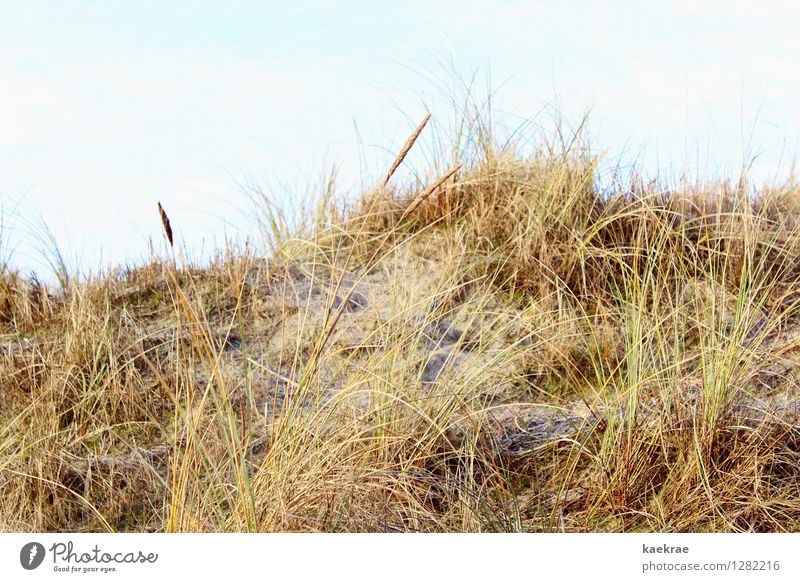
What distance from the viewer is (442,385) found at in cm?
245

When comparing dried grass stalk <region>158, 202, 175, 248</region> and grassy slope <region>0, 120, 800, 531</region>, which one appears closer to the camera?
dried grass stalk <region>158, 202, 175, 248</region>

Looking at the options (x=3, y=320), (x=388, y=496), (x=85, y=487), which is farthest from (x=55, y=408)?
(x=388, y=496)

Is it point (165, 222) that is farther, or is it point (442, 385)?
point (442, 385)

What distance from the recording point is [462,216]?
366cm

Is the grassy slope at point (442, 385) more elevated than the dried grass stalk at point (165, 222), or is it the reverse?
the dried grass stalk at point (165, 222)

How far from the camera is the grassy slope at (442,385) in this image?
205cm

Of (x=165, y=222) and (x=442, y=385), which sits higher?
(x=165, y=222)

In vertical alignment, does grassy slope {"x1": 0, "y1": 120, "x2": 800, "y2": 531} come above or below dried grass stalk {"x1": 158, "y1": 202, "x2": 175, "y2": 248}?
below

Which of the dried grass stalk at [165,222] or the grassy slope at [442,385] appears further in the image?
the grassy slope at [442,385]

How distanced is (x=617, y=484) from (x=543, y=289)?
1.25m

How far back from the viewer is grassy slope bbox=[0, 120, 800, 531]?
6.72 ft
